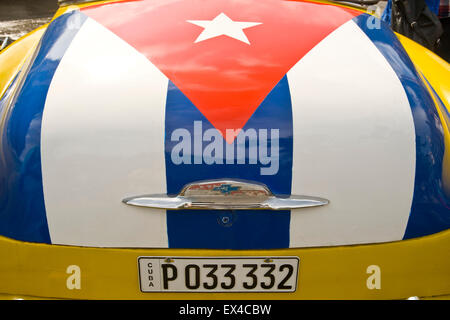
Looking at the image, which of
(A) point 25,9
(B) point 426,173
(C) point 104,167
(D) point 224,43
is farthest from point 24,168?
(A) point 25,9

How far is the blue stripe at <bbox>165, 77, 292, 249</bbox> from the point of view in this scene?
172 centimetres

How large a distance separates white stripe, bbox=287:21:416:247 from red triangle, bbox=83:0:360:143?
0.18 m

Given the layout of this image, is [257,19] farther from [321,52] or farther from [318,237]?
[318,237]

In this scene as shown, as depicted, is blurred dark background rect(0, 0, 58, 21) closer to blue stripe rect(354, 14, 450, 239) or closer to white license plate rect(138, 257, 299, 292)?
white license plate rect(138, 257, 299, 292)

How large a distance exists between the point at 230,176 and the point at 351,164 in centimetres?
41

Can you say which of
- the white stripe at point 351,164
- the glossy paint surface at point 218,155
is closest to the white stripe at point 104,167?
the glossy paint surface at point 218,155

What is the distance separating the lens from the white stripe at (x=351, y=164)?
5.71ft

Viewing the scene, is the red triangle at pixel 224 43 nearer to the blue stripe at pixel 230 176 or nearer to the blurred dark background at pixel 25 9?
the blue stripe at pixel 230 176

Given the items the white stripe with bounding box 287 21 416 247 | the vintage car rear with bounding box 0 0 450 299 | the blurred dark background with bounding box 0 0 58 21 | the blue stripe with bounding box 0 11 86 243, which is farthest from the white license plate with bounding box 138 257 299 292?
the blurred dark background with bounding box 0 0 58 21

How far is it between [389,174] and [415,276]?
0.38 metres

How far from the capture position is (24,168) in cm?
178

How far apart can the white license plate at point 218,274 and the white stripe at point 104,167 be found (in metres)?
0.09

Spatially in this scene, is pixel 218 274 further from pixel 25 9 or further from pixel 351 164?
pixel 25 9

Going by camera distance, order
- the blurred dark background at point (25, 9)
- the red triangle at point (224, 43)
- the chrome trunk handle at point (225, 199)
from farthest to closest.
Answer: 1. the blurred dark background at point (25, 9)
2. the red triangle at point (224, 43)
3. the chrome trunk handle at point (225, 199)
